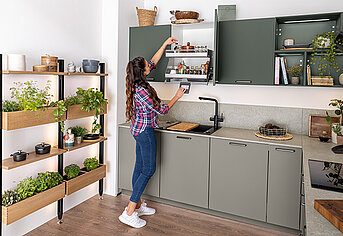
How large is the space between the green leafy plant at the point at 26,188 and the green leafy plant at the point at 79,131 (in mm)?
669

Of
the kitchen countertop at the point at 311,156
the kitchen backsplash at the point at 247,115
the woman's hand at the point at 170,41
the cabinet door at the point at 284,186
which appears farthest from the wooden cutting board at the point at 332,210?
the woman's hand at the point at 170,41

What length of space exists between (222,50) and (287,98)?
35.7 inches

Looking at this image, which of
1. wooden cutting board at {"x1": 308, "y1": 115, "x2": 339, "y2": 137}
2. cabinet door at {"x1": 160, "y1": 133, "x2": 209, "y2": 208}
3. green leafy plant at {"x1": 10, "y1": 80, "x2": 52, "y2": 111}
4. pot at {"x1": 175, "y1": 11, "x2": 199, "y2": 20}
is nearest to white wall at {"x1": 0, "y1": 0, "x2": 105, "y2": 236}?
green leafy plant at {"x1": 10, "y1": 80, "x2": 52, "y2": 111}

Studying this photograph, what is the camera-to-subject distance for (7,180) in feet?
8.45

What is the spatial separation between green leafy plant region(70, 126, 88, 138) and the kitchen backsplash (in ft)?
3.71

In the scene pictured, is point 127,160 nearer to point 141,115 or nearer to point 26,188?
point 141,115

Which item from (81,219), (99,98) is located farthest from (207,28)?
(81,219)

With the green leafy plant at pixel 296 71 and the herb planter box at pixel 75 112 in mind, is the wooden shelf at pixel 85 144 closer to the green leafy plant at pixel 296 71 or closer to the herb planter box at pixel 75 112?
the herb planter box at pixel 75 112

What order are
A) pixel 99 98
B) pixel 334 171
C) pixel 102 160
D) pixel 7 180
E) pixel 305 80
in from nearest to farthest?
pixel 334 171 → pixel 7 180 → pixel 305 80 → pixel 99 98 → pixel 102 160

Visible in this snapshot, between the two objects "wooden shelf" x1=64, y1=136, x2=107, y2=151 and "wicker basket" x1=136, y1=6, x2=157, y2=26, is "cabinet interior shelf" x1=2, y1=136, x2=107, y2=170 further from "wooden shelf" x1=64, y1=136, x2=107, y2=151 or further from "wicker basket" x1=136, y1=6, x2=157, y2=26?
"wicker basket" x1=136, y1=6, x2=157, y2=26

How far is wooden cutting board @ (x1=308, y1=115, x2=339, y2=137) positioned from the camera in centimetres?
308

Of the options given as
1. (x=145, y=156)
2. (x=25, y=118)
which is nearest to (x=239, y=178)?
(x=145, y=156)

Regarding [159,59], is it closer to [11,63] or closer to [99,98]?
→ [99,98]

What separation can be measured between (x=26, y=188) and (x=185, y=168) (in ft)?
5.15
